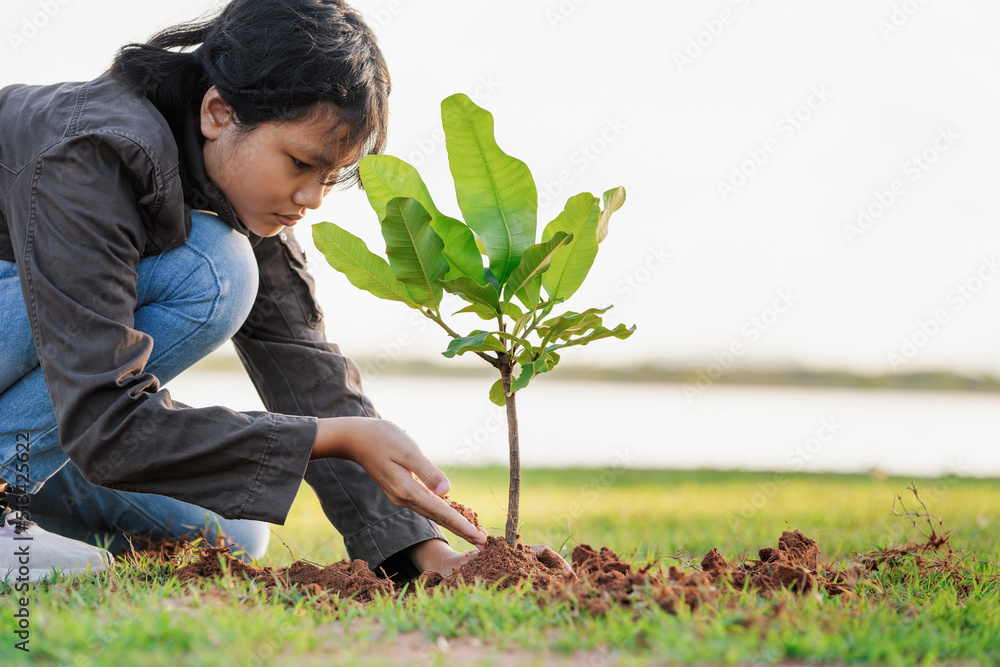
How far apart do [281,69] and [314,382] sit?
81 cm

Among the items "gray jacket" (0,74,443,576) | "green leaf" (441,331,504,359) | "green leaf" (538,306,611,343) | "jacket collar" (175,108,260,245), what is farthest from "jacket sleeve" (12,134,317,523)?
"green leaf" (538,306,611,343)

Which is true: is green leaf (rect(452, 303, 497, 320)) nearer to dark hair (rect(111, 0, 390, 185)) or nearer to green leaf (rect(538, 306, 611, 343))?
green leaf (rect(538, 306, 611, 343))

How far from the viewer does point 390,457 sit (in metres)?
1.60

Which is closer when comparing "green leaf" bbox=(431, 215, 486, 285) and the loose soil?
the loose soil

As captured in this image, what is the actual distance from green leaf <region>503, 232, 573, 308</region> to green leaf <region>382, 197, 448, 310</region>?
149 millimetres

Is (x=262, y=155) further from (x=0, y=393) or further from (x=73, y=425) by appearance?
(x=0, y=393)

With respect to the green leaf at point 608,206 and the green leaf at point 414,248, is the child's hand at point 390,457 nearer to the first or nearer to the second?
the green leaf at point 414,248

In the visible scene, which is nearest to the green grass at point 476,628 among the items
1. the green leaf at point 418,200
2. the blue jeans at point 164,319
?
the blue jeans at point 164,319

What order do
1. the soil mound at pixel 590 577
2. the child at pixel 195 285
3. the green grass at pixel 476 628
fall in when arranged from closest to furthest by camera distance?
1. the green grass at pixel 476 628
2. the soil mound at pixel 590 577
3. the child at pixel 195 285

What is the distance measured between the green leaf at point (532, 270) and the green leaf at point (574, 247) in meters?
0.04

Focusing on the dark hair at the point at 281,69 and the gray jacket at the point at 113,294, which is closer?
the gray jacket at the point at 113,294

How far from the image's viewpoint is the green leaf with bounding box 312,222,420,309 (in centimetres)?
170

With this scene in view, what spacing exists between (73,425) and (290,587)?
53 cm

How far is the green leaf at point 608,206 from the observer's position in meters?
1.70
